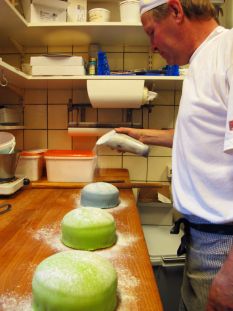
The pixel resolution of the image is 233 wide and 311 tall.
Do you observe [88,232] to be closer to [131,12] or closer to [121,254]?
[121,254]

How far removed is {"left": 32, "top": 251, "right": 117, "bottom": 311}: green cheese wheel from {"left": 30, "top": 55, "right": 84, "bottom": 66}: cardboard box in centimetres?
117

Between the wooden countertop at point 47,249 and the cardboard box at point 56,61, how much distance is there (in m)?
0.70

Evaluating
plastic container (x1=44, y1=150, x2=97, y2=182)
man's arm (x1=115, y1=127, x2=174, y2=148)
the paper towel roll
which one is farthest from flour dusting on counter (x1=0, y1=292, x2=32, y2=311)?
the paper towel roll

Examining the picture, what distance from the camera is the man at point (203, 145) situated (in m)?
0.61

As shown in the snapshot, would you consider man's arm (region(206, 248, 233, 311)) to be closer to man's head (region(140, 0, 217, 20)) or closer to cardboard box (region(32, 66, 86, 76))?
man's head (region(140, 0, 217, 20))

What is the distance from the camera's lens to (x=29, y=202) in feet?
3.78

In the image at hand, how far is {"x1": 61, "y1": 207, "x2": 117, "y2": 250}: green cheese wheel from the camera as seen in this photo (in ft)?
2.38

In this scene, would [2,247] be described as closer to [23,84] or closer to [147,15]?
[147,15]

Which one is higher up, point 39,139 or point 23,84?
point 23,84

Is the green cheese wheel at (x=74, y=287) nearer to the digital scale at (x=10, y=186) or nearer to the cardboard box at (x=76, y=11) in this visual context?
the digital scale at (x=10, y=186)

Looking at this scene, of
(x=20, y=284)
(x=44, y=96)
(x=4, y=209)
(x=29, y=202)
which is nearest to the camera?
(x=20, y=284)

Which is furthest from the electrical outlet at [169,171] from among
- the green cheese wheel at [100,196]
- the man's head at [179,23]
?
the man's head at [179,23]

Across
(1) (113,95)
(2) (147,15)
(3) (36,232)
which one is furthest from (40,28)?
(3) (36,232)

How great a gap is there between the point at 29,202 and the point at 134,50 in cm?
111
